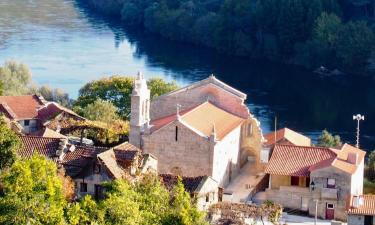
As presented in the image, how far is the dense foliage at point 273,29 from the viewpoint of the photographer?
11344 centimetres

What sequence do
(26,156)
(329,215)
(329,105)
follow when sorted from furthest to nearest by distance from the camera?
(329,105) → (329,215) → (26,156)

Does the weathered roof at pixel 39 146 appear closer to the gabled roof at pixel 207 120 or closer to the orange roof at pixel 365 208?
the gabled roof at pixel 207 120

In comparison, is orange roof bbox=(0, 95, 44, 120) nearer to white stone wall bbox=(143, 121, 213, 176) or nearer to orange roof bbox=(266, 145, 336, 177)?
white stone wall bbox=(143, 121, 213, 176)

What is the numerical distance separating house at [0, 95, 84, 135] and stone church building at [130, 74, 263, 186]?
8411 millimetres

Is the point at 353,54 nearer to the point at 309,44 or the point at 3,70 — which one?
the point at 309,44

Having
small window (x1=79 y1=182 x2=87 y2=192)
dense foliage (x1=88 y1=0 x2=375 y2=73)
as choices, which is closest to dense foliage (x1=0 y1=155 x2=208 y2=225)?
small window (x1=79 y1=182 x2=87 y2=192)

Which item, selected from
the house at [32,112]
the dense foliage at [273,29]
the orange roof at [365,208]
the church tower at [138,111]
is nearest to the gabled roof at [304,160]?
the orange roof at [365,208]

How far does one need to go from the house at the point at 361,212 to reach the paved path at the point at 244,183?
5.15m

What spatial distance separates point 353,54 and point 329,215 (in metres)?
70.5

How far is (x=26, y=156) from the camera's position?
1478 inches

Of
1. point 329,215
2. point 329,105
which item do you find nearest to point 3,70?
point 329,105

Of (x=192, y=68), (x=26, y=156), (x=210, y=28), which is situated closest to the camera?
(x=26, y=156)

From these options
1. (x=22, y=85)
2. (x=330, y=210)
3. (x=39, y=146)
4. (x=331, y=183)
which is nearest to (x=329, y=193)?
(x=331, y=183)

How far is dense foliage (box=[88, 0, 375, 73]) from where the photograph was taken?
113438 mm
